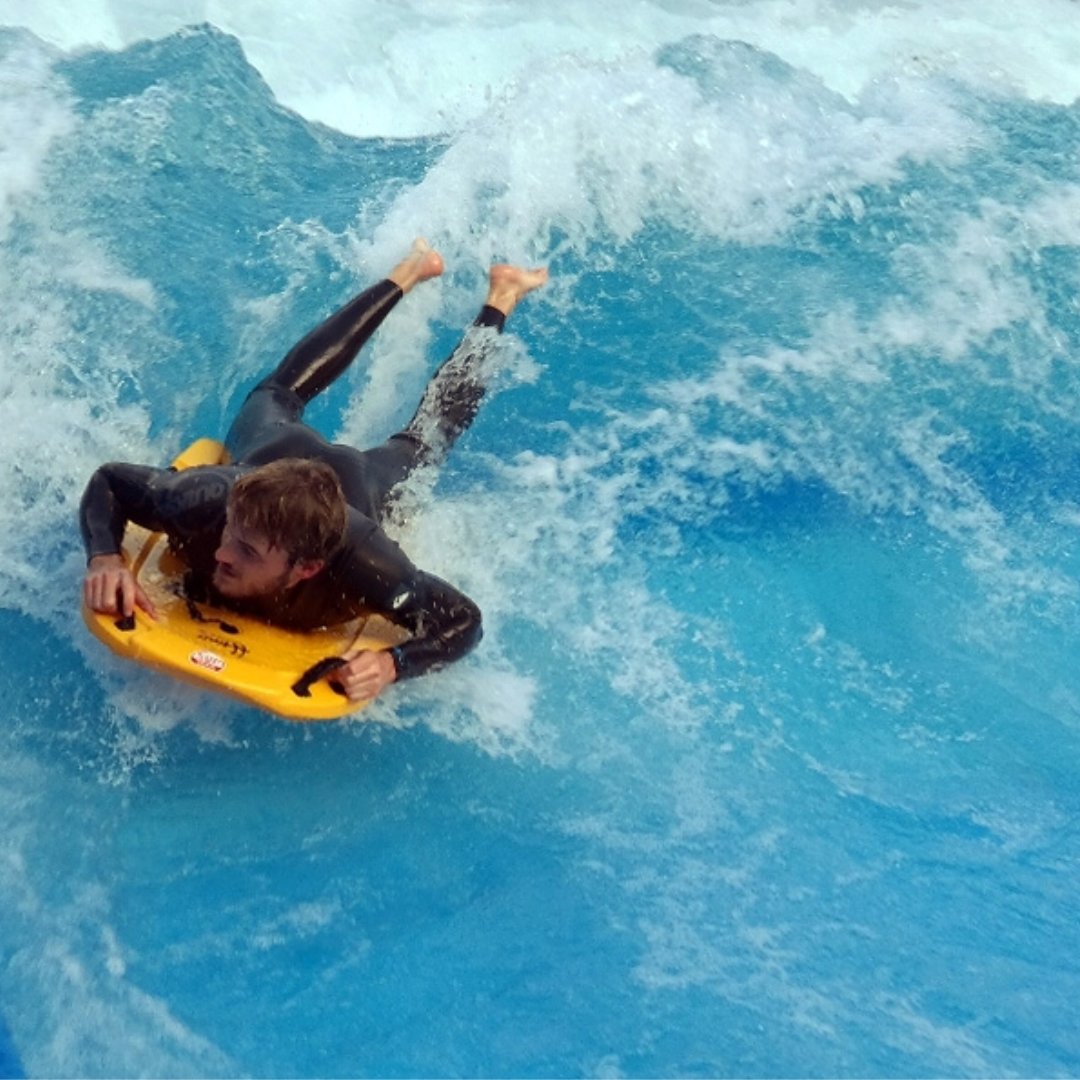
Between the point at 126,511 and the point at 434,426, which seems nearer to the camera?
the point at 126,511

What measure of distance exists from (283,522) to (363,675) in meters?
0.48

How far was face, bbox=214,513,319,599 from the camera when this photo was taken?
118 inches

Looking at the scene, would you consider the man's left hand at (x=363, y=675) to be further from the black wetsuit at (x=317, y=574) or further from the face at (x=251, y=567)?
the face at (x=251, y=567)

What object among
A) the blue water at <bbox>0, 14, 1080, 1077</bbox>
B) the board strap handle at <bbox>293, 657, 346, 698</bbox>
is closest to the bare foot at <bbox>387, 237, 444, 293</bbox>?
the blue water at <bbox>0, 14, 1080, 1077</bbox>

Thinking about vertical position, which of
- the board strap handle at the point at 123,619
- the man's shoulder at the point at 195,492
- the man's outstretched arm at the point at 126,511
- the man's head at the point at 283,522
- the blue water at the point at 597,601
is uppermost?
the man's head at the point at 283,522

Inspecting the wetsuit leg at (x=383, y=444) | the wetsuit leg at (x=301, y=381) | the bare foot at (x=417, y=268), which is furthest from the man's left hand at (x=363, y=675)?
the bare foot at (x=417, y=268)

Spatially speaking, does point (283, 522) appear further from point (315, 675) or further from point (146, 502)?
point (146, 502)

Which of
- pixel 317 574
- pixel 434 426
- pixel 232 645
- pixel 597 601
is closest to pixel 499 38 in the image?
pixel 434 426

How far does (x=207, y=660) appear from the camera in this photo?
123 inches

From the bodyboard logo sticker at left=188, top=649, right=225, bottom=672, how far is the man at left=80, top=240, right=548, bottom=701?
189 millimetres

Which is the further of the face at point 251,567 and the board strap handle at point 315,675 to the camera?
the board strap handle at point 315,675

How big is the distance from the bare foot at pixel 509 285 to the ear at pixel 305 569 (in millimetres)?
1871

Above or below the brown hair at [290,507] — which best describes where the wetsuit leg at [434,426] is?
below

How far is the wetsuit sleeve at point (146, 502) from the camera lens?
3.29 metres
